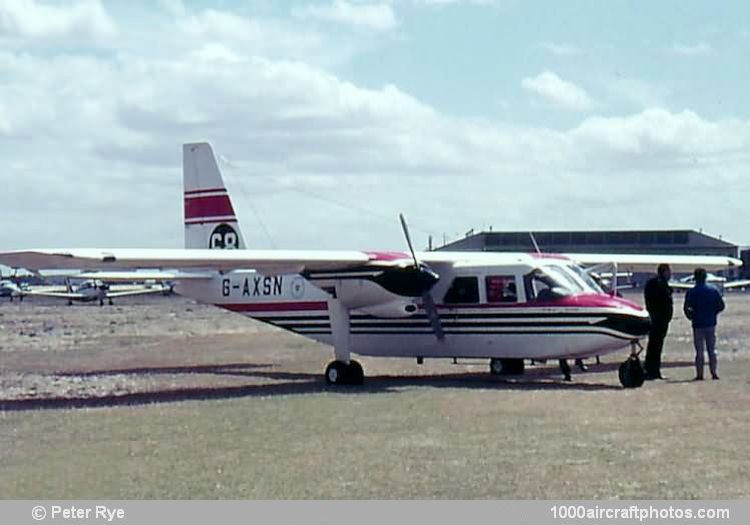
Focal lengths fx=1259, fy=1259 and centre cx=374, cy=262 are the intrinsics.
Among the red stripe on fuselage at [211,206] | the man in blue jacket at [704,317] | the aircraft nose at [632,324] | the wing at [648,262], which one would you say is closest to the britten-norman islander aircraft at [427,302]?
the aircraft nose at [632,324]

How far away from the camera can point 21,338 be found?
4391cm

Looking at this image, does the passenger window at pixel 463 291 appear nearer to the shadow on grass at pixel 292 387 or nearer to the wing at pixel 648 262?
the shadow on grass at pixel 292 387

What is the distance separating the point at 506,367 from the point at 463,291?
94.5 inches

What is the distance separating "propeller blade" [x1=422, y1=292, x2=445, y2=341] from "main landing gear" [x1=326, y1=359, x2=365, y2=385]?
1733mm

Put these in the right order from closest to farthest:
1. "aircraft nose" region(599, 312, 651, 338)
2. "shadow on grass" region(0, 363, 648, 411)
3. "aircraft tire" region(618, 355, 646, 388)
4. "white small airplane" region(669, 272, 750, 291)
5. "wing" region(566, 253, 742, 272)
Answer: "shadow on grass" region(0, 363, 648, 411), "aircraft tire" region(618, 355, 646, 388), "aircraft nose" region(599, 312, 651, 338), "wing" region(566, 253, 742, 272), "white small airplane" region(669, 272, 750, 291)

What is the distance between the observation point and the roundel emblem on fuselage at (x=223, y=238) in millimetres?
29453

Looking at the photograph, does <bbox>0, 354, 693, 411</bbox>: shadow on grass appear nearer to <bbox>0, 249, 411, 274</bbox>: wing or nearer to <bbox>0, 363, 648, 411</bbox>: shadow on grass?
<bbox>0, 363, 648, 411</bbox>: shadow on grass

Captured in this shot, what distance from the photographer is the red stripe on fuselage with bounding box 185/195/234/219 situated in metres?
29.6

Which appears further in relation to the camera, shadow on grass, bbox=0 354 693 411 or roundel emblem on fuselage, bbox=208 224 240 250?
roundel emblem on fuselage, bbox=208 224 240 250

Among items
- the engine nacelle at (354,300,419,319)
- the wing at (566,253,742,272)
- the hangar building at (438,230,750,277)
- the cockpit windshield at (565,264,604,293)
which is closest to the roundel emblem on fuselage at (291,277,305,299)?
the engine nacelle at (354,300,419,319)

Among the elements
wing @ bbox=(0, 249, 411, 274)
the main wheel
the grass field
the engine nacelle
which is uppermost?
wing @ bbox=(0, 249, 411, 274)

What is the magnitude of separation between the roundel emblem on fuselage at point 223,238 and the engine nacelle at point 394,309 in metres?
5.76
